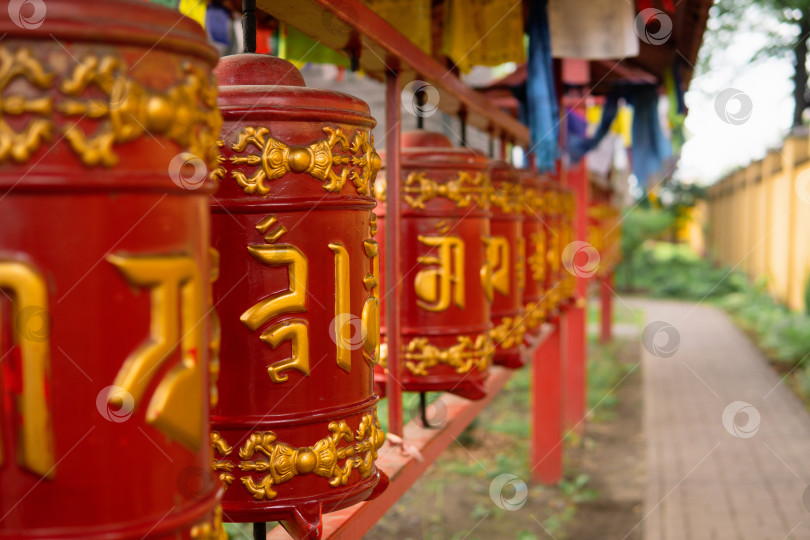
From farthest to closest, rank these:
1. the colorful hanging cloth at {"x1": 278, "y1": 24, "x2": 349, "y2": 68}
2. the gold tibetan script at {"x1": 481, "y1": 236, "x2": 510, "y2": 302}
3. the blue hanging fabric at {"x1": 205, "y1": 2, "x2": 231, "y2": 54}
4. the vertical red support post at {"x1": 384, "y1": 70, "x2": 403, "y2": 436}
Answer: the blue hanging fabric at {"x1": 205, "y1": 2, "x2": 231, "y2": 54}
the colorful hanging cloth at {"x1": 278, "y1": 24, "x2": 349, "y2": 68}
the gold tibetan script at {"x1": 481, "y1": 236, "x2": 510, "y2": 302}
the vertical red support post at {"x1": 384, "y1": 70, "x2": 403, "y2": 436}

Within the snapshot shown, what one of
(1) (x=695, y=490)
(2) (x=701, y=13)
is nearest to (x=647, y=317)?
(1) (x=695, y=490)

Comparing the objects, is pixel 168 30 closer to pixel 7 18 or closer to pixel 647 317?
pixel 7 18

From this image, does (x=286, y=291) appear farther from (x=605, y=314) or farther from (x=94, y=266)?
(x=605, y=314)

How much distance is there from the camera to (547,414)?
585 cm

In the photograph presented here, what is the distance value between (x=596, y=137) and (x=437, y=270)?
4262 mm

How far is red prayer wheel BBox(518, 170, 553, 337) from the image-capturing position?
10.5 ft

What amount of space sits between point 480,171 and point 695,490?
4255 mm

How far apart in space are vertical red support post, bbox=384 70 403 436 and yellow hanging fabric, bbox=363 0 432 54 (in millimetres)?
1455

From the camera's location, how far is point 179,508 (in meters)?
0.78

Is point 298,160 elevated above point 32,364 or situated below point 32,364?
above

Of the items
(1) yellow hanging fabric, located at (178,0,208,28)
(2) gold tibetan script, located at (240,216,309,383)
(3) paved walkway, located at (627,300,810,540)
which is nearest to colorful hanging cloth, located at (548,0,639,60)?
(1) yellow hanging fabric, located at (178,0,208,28)

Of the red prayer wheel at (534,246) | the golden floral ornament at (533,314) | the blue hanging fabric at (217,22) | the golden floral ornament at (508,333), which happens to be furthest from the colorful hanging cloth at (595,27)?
the golden floral ornament at (508,333)

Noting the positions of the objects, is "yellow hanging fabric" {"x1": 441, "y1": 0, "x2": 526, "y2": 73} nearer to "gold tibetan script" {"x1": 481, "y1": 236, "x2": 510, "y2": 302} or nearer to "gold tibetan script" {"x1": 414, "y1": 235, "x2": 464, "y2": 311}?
"gold tibetan script" {"x1": 481, "y1": 236, "x2": 510, "y2": 302}

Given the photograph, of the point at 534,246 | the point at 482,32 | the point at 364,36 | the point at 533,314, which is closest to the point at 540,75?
the point at 482,32
